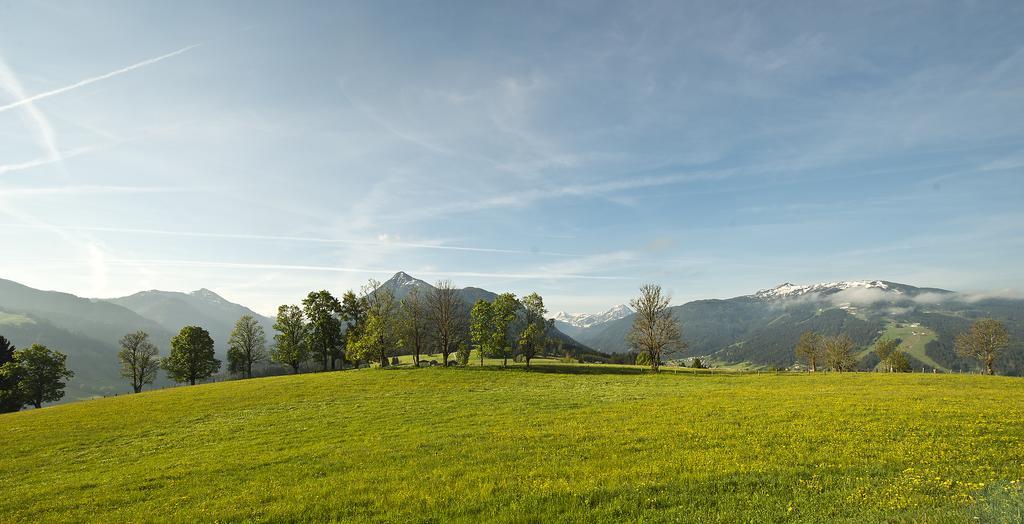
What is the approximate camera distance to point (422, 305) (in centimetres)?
9112

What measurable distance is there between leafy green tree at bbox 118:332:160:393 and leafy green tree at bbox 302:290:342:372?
133 feet

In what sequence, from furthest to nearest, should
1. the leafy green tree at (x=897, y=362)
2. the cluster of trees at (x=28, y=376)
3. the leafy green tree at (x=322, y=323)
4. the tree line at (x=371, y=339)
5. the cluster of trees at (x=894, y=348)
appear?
the leafy green tree at (x=897, y=362) < the cluster of trees at (x=894, y=348) < the leafy green tree at (x=322, y=323) < the tree line at (x=371, y=339) < the cluster of trees at (x=28, y=376)

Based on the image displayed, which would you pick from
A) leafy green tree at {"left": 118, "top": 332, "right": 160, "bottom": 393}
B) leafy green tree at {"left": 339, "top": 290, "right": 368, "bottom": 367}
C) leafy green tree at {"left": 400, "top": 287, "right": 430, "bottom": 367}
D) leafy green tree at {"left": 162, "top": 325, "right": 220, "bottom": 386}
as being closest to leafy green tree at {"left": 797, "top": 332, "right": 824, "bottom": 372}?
leafy green tree at {"left": 400, "top": 287, "right": 430, "bottom": 367}

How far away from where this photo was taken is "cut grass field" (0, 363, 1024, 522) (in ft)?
42.7

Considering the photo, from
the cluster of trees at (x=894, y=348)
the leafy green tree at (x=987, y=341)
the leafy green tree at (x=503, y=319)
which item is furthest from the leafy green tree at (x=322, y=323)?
the leafy green tree at (x=987, y=341)

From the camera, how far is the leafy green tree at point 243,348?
9669 centimetres

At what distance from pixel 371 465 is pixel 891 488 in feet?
66.0

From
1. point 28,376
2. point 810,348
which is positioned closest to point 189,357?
point 28,376

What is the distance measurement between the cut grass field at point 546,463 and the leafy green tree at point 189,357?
190 feet

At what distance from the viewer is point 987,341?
3627 inches

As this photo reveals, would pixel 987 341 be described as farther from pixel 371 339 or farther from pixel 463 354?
pixel 371 339

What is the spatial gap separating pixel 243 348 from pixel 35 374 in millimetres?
34160

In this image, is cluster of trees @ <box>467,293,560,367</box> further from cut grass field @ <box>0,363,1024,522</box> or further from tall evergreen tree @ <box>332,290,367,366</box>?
cut grass field @ <box>0,363,1024,522</box>

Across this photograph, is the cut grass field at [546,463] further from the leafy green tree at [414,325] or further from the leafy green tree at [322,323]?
the leafy green tree at [322,323]
